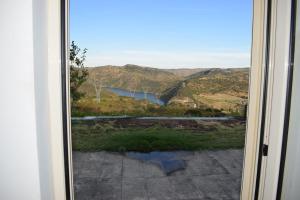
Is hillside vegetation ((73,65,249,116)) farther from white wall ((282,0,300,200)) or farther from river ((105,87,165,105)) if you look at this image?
white wall ((282,0,300,200))

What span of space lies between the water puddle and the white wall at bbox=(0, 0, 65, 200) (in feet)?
6.83

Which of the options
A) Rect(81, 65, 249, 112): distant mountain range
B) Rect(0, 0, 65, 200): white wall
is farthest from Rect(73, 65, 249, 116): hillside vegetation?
Rect(0, 0, 65, 200): white wall

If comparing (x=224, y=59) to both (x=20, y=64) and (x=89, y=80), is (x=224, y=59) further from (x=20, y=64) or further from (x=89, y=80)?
(x=20, y=64)

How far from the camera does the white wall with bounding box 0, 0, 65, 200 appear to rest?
96cm

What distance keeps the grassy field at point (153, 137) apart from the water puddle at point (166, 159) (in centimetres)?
17

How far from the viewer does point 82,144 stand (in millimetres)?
3844

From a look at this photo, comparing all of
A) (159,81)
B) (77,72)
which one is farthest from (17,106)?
(159,81)

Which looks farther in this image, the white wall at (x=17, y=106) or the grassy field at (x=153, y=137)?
the grassy field at (x=153, y=137)

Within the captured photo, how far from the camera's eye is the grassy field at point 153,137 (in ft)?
12.6

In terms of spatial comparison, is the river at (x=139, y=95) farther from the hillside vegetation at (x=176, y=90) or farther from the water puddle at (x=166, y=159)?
the water puddle at (x=166, y=159)

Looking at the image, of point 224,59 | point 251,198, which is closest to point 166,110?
point 224,59

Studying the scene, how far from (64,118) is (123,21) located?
15.6 ft

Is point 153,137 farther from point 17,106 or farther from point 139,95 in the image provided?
point 17,106

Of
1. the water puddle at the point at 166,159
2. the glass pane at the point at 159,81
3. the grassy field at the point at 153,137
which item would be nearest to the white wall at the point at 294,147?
the water puddle at the point at 166,159
